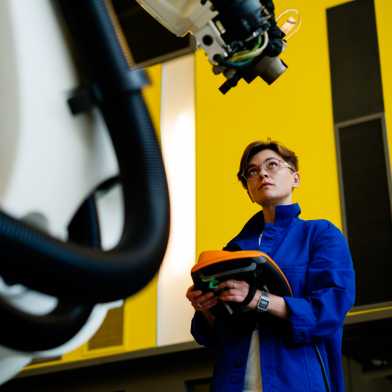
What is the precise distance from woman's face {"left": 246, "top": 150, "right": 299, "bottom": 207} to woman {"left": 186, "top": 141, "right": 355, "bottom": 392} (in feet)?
0.18

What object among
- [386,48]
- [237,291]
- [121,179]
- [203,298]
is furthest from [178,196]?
[121,179]

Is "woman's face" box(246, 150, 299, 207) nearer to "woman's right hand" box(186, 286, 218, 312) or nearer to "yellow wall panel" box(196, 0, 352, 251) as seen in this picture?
"woman's right hand" box(186, 286, 218, 312)

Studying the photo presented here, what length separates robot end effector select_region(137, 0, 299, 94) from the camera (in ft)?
3.21

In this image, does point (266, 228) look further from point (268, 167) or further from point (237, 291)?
point (237, 291)

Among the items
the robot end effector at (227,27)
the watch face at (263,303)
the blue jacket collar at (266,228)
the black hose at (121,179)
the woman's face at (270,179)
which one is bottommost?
the black hose at (121,179)

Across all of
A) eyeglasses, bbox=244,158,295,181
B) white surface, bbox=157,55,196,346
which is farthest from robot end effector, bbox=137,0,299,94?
white surface, bbox=157,55,196,346

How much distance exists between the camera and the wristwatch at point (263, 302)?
191 centimetres

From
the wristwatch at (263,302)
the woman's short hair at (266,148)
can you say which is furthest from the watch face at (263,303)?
the woman's short hair at (266,148)

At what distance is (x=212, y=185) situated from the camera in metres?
5.08

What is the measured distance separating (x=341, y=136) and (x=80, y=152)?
408 centimetres

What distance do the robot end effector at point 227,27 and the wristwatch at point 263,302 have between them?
876mm

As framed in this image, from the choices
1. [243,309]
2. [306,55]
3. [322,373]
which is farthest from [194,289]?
[306,55]

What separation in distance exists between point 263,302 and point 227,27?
3.38 ft

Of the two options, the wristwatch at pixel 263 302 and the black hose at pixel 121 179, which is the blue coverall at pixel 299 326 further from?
the black hose at pixel 121 179
